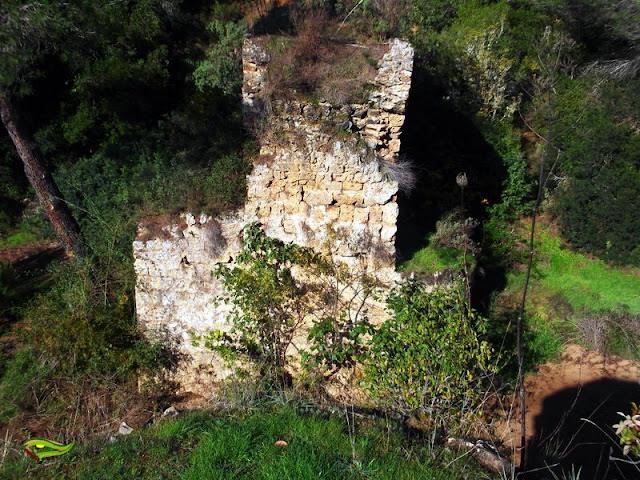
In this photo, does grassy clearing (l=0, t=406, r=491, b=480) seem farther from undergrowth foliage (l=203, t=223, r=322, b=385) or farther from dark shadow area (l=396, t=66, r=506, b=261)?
dark shadow area (l=396, t=66, r=506, b=261)

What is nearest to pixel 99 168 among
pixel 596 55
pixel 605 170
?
pixel 605 170

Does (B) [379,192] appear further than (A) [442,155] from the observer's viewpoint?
No

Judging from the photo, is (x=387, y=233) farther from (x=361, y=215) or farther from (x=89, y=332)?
(x=89, y=332)

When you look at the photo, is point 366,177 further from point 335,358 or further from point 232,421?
point 232,421

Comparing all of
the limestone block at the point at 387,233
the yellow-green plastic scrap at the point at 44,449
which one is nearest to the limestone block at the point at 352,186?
the limestone block at the point at 387,233

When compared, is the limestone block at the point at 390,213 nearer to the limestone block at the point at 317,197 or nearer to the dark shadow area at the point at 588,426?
the limestone block at the point at 317,197

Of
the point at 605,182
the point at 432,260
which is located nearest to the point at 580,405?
the point at 432,260
